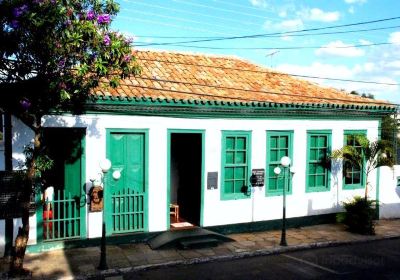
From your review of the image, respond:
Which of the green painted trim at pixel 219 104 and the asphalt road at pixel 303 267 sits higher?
the green painted trim at pixel 219 104

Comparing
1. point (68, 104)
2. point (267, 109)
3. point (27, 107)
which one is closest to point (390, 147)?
point (267, 109)

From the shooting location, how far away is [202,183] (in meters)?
11.5

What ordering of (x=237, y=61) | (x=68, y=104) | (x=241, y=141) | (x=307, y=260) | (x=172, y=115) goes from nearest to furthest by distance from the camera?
(x=68, y=104) → (x=307, y=260) → (x=172, y=115) → (x=241, y=141) → (x=237, y=61)

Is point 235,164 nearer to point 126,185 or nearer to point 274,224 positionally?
point 274,224

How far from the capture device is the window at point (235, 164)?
38.8 ft

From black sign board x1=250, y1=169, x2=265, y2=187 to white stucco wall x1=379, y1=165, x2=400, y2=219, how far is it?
463cm

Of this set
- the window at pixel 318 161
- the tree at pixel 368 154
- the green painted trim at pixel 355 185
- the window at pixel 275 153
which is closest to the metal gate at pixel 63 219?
the window at pixel 275 153

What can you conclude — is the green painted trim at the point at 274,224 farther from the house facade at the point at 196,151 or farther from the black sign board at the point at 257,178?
the black sign board at the point at 257,178

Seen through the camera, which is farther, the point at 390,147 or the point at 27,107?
the point at 390,147

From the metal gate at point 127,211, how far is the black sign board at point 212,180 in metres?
1.85

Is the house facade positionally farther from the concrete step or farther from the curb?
the curb

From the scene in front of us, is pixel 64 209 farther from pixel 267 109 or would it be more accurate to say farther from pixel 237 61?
pixel 237 61

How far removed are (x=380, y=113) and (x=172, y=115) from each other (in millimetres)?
7266

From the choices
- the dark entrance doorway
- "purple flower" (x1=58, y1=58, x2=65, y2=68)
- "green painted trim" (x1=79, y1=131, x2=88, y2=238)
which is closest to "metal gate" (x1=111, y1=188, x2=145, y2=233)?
"green painted trim" (x1=79, y1=131, x2=88, y2=238)
